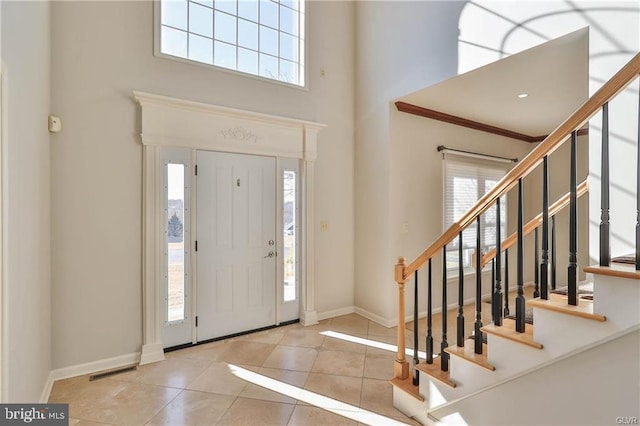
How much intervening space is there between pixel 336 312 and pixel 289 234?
1225 mm

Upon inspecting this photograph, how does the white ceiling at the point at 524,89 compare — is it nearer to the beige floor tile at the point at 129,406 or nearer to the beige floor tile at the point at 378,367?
the beige floor tile at the point at 378,367

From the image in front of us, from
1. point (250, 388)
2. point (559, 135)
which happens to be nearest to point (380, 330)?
point (250, 388)

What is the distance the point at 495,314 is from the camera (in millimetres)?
1685

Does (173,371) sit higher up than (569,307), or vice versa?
(569,307)

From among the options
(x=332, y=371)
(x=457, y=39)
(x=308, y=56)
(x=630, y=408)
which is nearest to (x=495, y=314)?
(x=630, y=408)

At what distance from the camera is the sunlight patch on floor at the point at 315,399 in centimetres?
205

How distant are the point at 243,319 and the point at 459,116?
3.72 metres

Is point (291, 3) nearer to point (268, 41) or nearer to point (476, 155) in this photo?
point (268, 41)

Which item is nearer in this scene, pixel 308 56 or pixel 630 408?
pixel 630 408

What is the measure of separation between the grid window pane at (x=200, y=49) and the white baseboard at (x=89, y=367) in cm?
295

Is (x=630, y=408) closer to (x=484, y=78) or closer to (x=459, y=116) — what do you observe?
(x=484, y=78)

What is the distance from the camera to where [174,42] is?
3.06 m

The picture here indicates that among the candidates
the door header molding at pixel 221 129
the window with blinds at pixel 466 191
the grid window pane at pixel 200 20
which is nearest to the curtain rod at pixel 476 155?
the window with blinds at pixel 466 191

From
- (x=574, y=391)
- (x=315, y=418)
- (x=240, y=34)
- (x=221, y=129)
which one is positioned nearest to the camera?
(x=574, y=391)
